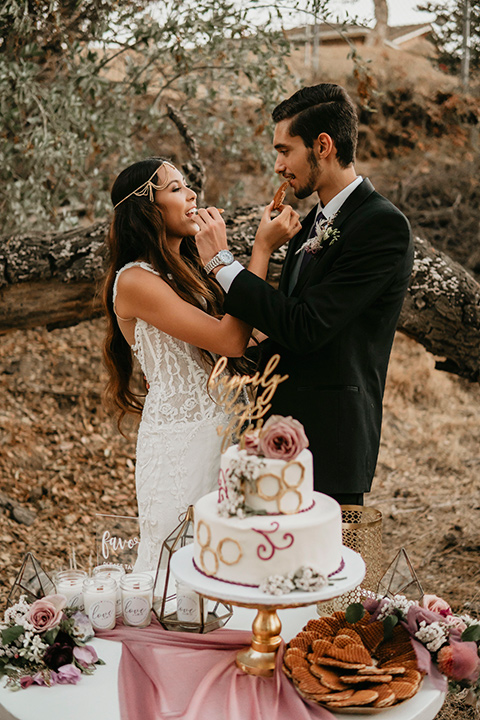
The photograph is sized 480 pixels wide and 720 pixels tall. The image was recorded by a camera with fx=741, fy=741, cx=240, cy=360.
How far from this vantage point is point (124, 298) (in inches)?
107

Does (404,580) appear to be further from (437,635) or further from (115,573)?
(115,573)

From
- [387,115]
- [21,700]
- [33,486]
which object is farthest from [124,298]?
[387,115]

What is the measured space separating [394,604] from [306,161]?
1.48 metres

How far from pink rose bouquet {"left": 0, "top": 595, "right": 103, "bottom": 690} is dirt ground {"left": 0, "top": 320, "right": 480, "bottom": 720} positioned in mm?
1997

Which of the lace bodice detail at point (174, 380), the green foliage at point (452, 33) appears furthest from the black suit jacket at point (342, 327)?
the green foliage at point (452, 33)

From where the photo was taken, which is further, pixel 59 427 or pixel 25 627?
pixel 59 427

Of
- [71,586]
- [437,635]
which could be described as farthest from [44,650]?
[437,635]

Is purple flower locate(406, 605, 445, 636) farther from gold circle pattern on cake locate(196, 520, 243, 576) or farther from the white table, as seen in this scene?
gold circle pattern on cake locate(196, 520, 243, 576)

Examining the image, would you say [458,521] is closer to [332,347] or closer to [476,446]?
[476,446]

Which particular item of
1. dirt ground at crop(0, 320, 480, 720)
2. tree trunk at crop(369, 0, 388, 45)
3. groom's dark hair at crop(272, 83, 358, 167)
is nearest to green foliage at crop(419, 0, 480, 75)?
tree trunk at crop(369, 0, 388, 45)

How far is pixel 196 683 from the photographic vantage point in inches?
71.1

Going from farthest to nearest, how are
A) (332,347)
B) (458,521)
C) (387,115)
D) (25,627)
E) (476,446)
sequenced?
(387,115), (476,446), (458,521), (332,347), (25,627)

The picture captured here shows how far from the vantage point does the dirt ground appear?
4605 mm

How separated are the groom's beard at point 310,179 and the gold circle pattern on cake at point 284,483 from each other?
1.19m
